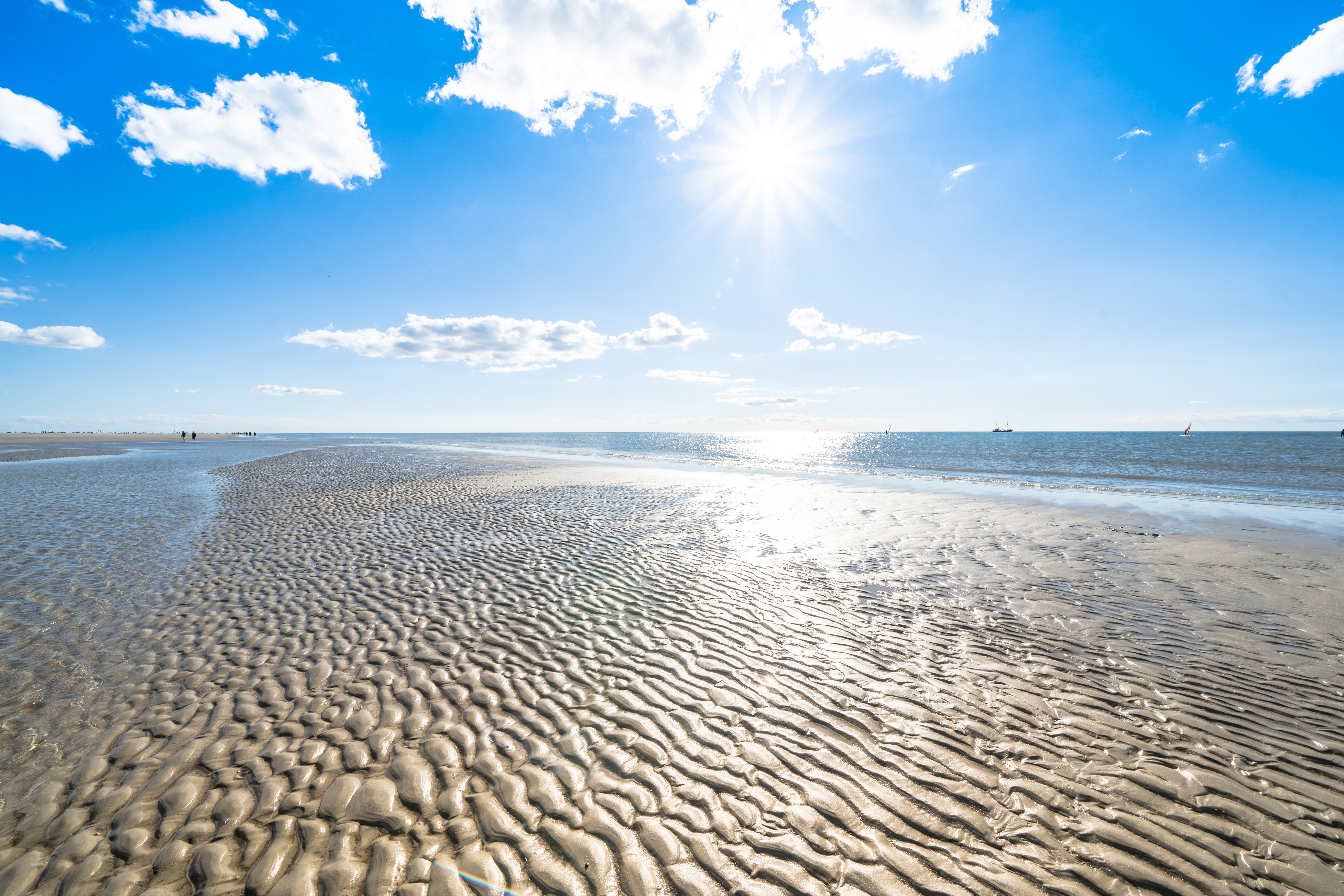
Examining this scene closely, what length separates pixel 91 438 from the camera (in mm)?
116688

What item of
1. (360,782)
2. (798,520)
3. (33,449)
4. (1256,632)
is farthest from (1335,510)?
(33,449)

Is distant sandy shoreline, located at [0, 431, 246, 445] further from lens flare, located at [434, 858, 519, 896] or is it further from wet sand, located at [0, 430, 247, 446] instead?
lens flare, located at [434, 858, 519, 896]

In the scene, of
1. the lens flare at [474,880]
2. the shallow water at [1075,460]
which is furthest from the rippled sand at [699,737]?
the shallow water at [1075,460]

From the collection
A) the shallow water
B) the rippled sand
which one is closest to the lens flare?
the rippled sand

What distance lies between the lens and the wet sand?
91.2 meters

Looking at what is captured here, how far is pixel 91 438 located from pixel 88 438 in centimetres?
110

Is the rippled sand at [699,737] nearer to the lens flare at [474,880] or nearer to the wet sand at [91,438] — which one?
the lens flare at [474,880]

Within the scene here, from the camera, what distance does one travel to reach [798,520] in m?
17.7

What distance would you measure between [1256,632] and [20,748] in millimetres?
17886

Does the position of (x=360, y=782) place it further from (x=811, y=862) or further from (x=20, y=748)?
(x=811, y=862)

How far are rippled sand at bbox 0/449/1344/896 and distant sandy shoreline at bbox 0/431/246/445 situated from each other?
12645cm

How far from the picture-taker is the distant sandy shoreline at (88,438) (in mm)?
93375

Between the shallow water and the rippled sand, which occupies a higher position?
the shallow water

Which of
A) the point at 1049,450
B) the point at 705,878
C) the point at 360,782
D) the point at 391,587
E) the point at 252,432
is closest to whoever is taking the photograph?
the point at 705,878
